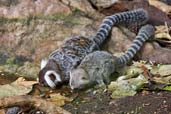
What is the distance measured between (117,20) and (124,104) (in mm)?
2339

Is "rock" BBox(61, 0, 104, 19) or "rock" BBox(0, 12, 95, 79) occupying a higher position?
"rock" BBox(61, 0, 104, 19)

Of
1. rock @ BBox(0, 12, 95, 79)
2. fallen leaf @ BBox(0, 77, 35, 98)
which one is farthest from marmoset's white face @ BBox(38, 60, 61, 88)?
rock @ BBox(0, 12, 95, 79)

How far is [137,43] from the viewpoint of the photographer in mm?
6805

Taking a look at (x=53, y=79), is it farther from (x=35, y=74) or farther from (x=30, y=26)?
(x=30, y=26)

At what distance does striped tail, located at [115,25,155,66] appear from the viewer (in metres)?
6.39

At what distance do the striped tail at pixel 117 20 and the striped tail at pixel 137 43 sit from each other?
24cm

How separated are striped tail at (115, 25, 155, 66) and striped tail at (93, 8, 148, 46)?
24 cm

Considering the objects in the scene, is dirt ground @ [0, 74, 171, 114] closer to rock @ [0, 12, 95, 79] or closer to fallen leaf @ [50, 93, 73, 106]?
fallen leaf @ [50, 93, 73, 106]

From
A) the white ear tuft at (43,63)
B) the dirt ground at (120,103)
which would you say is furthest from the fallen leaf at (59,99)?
the white ear tuft at (43,63)

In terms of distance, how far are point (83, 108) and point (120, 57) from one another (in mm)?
1439

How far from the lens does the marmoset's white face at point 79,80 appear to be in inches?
227

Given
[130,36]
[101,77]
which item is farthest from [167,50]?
[101,77]

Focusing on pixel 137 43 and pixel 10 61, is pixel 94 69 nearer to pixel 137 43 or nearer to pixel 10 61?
pixel 137 43

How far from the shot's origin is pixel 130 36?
23.4 ft
